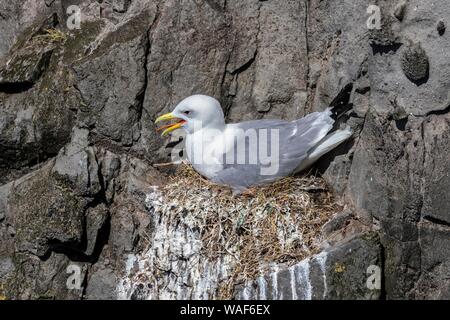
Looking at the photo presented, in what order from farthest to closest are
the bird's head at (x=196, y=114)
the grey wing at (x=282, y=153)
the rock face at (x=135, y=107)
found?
the bird's head at (x=196, y=114) → the grey wing at (x=282, y=153) → the rock face at (x=135, y=107)

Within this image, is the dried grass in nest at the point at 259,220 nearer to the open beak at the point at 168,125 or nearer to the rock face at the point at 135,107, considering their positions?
the rock face at the point at 135,107

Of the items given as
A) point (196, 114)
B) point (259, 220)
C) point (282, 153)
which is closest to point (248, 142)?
point (282, 153)

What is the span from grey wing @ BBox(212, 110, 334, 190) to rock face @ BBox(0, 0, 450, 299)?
20cm

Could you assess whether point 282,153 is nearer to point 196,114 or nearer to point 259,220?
point 259,220

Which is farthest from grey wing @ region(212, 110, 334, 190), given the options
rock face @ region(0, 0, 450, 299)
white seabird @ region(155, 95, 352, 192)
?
rock face @ region(0, 0, 450, 299)

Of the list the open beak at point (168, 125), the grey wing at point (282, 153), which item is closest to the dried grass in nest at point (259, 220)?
the grey wing at point (282, 153)

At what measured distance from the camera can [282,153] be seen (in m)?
6.43

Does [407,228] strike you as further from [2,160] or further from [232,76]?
[2,160]

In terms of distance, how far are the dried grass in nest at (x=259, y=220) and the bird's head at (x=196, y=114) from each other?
0.47m

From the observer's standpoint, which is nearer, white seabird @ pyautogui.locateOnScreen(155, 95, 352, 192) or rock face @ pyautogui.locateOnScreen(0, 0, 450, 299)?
rock face @ pyautogui.locateOnScreen(0, 0, 450, 299)

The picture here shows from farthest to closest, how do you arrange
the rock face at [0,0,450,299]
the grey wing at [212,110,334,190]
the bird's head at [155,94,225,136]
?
the bird's head at [155,94,225,136] → the grey wing at [212,110,334,190] → the rock face at [0,0,450,299]

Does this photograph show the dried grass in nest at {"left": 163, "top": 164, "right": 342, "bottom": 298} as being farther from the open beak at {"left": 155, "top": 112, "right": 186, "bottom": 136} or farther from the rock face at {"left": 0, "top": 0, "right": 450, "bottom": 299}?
the open beak at {"left": 155, "top": 112, "right": 186, "bottom": 136}

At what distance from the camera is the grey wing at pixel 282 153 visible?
6.41m

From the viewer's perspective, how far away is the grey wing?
21.0 ft
